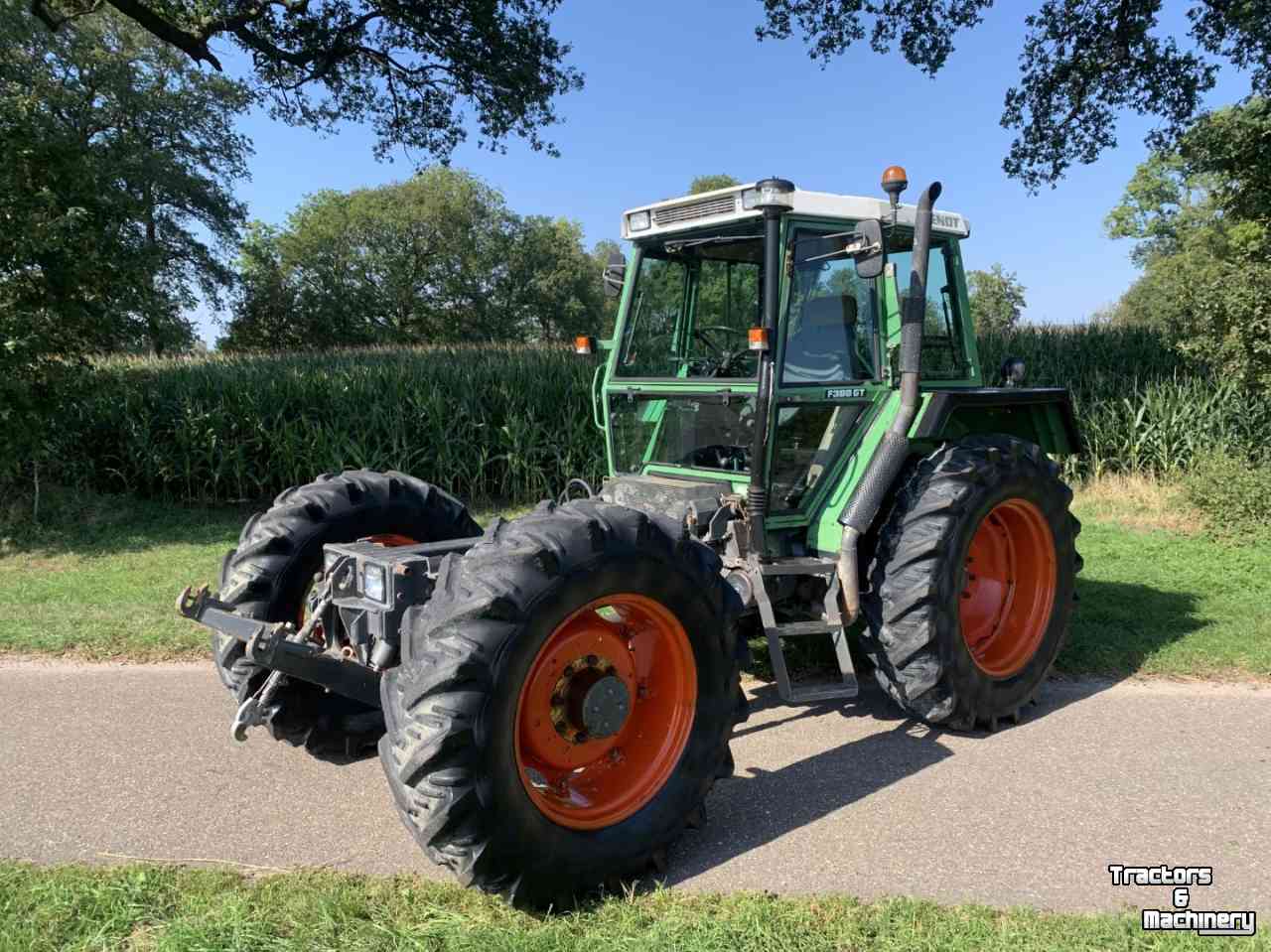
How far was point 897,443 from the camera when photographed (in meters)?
4.03

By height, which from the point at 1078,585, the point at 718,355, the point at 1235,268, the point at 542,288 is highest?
the point at 542,288

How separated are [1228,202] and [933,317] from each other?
22.0 feet

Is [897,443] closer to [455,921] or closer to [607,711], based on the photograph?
[607,711]

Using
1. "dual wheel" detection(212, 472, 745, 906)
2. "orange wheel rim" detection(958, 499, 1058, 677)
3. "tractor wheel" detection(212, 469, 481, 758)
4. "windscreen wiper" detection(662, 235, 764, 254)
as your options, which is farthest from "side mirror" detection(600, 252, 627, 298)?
"orange wheel rim" detection(958, 499, 1058, 677)

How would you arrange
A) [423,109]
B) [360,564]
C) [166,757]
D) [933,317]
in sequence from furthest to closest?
1. [423,109]
2. [933,317]
3. [166,757]
4. [360,564]

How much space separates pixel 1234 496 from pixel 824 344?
6483 millimetres

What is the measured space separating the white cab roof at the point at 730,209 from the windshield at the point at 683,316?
211 mm

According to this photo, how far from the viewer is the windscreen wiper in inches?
167

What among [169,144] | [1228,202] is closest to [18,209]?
[1228,202]

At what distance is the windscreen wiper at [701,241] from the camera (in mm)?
4230

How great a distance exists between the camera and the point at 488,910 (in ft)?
8.67

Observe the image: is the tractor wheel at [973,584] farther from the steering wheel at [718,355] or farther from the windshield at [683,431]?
the steering wheel at [718,355]

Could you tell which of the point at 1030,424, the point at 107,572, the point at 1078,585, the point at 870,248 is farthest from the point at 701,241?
the point at 107,572

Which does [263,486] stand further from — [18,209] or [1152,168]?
[1152,168]
